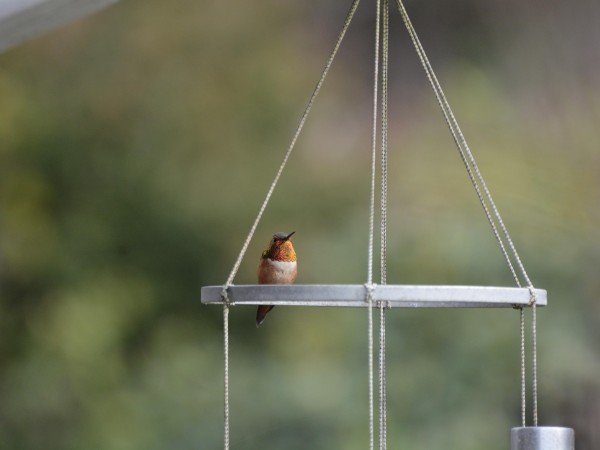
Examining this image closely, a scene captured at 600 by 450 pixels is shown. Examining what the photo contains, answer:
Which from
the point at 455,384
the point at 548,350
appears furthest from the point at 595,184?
the point at 455,384

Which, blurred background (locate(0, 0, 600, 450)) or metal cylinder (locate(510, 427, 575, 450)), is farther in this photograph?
blurred background (locate(0, 0, 600, 450))

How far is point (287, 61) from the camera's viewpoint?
4.19 meters

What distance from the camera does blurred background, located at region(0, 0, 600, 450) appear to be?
3922 mm

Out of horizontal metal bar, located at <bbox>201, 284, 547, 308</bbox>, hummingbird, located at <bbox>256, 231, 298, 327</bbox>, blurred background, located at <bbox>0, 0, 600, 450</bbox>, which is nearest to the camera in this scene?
horizontal metal bar, located at <bbox>201, 284, 547, 308</bbox>

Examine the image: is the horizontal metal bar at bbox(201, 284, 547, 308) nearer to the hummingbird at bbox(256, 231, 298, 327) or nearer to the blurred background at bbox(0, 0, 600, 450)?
the hummingbird at bbox(256, 231, 298, 327)

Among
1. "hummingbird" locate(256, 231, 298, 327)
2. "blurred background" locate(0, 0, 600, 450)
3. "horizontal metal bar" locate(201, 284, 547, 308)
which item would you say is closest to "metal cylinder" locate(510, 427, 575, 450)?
"horizontal metal bar" locate(201, 284, 547, 308)

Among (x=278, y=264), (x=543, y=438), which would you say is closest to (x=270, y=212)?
(x=278, y=264)

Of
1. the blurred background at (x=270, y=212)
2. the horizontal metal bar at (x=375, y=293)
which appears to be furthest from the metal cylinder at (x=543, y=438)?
the blurred background at (x=270, y=212)

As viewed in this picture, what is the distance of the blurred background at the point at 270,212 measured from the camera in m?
3.92

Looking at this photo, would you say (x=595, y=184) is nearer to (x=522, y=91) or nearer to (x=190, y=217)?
(x=522, y=91)

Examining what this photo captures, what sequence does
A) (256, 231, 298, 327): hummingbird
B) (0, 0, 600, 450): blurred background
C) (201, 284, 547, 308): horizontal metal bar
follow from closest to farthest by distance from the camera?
(201, 284, 547, 308): horizontal metal bar → (256, 231, 298, 327): hummingbird → (0, 0, 600, 450): blurred background

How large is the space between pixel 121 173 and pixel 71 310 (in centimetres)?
66

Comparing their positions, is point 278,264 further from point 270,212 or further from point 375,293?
point 270,212

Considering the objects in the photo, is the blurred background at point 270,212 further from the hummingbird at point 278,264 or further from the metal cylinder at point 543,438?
the metal cylinder at point 543,438
